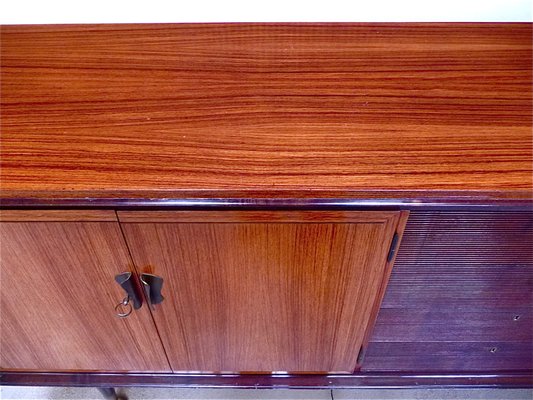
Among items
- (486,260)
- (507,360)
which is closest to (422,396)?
(507,360)

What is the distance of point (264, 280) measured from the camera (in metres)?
0.48

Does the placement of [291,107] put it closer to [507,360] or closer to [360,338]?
[360,338]

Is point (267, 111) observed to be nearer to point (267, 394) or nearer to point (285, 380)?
point (285, 380)

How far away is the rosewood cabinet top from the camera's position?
1.28ft

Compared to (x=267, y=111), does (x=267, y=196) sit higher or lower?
lower

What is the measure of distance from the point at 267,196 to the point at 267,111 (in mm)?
119

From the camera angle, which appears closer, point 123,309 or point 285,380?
point 123,309

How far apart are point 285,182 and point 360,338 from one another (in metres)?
0.30

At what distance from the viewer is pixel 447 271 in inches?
19.1

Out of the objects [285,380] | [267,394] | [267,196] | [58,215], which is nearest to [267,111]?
[267,196]

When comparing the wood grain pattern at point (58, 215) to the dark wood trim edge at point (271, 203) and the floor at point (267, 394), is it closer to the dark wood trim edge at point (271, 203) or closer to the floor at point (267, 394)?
the dark wood trim edge at point (271, 203)

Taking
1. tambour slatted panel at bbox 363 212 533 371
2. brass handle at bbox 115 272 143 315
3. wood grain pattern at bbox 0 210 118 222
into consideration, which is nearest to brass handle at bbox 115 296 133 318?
brass handle at bbox 115 272 143 315

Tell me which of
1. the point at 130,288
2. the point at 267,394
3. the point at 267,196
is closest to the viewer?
the point at 267,196
